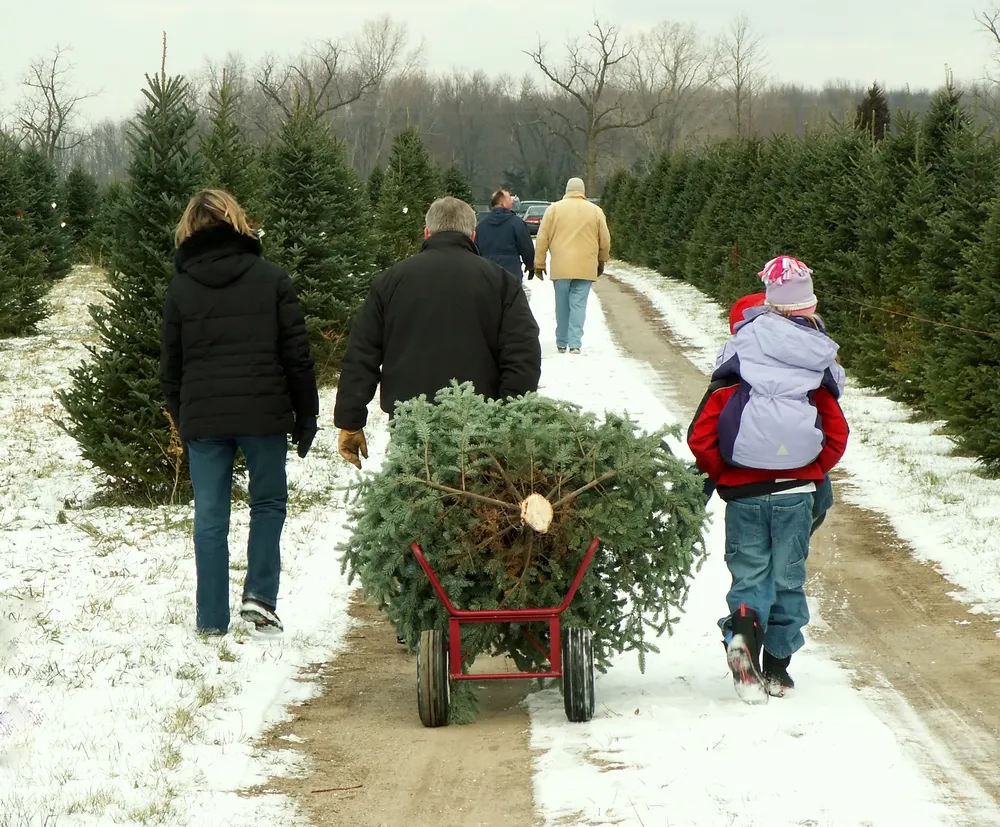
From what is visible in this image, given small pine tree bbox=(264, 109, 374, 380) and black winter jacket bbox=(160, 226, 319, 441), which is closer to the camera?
black winter jacket bbox=(160, 226, 319, 441)

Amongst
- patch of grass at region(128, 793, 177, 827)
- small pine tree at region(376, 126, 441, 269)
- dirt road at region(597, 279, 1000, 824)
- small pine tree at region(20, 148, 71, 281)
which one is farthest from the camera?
small pine tree at region(376, 126, 441, 269)

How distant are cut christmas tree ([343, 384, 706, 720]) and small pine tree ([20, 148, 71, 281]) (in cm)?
2416

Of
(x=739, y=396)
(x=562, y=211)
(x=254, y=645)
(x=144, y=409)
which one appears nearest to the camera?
(x=739, y=396)

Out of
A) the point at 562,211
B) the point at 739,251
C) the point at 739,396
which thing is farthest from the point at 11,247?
the point at 739,396

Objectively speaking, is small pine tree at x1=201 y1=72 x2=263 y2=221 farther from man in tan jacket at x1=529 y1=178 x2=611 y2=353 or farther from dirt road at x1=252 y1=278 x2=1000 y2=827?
dirt road at x1=252 y1=278 x2=1000 y2=827

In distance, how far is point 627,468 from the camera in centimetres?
503

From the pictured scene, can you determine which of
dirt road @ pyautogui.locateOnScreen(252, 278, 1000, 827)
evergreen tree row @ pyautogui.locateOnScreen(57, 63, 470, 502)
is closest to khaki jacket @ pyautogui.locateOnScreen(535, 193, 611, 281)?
evergreen tree row @ pyautogui.locateOnScreen(57, 63, 470, 502)

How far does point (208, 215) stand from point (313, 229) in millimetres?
9313

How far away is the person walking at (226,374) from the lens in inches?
243

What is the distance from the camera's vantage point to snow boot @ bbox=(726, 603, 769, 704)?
5.34 m

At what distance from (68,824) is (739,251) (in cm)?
2181

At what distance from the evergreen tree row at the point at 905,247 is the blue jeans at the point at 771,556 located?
4981 millimetres

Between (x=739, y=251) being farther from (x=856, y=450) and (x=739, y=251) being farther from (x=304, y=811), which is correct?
(x=304, y=811)

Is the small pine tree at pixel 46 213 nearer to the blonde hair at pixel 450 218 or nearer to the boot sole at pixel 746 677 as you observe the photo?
the blonde hair at pixel 450 218
